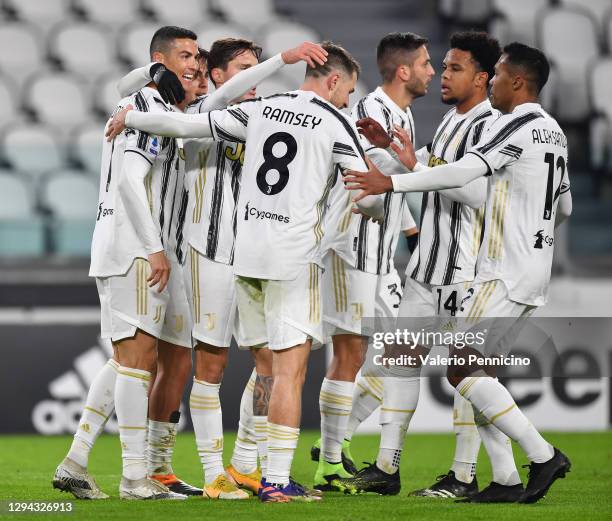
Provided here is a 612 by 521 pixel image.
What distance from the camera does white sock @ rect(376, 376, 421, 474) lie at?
575 cm

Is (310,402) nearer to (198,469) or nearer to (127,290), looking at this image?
(198,469)

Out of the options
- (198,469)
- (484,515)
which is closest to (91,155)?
(198,469)

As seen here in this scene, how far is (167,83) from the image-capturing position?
5500mm

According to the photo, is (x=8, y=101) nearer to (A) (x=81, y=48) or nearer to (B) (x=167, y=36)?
(A) (x=81, y=48)

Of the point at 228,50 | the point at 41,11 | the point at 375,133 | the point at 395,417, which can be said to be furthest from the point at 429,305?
the point at 41,11

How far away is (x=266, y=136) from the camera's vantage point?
525 cm

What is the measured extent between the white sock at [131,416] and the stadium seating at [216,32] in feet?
25.6

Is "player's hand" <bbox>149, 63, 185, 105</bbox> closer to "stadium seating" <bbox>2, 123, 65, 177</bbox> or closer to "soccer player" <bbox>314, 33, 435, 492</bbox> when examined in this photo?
"soccer player" <bbox>314, 33, 435, 492</bbox>

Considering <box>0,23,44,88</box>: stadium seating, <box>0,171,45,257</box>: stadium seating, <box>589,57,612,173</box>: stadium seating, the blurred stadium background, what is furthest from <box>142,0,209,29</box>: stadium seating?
<box>589,57,612,173</box>: stadium seating

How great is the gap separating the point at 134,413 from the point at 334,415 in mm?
1189

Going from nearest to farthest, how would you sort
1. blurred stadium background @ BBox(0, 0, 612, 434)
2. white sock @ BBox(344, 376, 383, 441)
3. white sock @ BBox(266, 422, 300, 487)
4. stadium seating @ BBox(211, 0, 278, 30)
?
1. white sock @ BBox(266, 422, 300, 487)
2. white sock @ BBox(344, 376, 383, 441)
3. blurred stadium background @ BBox(0, 0, 612, 434)
4. stadium seating @ BBox(211, 0, 278, 30)

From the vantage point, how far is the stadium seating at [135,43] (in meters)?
12.9

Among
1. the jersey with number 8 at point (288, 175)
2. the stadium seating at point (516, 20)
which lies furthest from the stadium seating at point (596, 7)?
the jersey with number 8 at point (288, 175)

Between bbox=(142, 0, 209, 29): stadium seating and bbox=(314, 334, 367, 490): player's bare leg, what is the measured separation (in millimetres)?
7837
